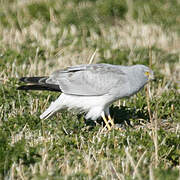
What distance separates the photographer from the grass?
4.82 m

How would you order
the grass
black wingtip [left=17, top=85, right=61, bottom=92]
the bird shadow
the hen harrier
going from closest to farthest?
the grass < black wingtip [left=17, top=85, right=61, bottom=92] < the hen harrier < the bird shadow

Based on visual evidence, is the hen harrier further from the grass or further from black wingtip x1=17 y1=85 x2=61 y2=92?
the grass

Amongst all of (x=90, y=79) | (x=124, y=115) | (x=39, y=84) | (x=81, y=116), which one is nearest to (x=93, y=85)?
(x=90, y=79)

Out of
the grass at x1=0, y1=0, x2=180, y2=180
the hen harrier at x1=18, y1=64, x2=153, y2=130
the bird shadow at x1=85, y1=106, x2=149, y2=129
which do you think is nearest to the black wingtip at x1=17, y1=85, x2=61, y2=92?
the hen harrier at x1=18, y1=64, x2=153, y2=130

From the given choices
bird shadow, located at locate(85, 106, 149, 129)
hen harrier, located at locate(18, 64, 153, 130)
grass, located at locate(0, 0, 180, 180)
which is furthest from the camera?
bird shadow, located at locate(85, 106, 149, 129)

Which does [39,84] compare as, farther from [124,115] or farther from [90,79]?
[124,115]

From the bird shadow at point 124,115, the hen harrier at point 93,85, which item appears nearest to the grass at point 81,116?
the bird shadow at point 124,115

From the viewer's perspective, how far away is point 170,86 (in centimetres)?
845

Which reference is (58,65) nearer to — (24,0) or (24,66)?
(24,66)

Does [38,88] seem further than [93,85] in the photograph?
No

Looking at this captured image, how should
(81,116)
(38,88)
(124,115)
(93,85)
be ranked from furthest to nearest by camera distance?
(124,115) < (81,116) < (93,85) < (38,88)

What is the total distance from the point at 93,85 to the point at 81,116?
517 millimetres

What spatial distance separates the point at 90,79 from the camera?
6355 mm

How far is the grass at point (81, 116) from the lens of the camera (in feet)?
15.8
